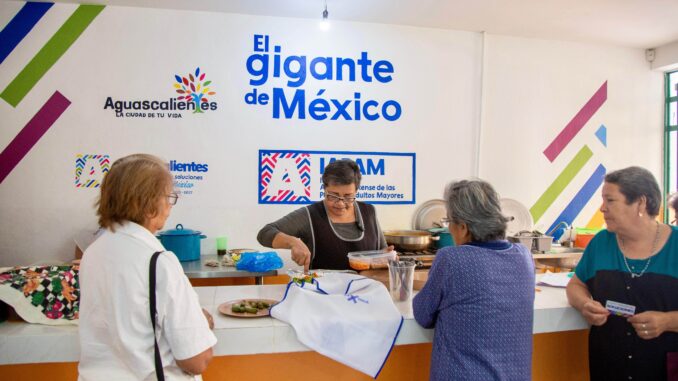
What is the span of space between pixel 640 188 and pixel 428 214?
2897 mm

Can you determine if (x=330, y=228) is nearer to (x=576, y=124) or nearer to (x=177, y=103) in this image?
(x=177, y=103)

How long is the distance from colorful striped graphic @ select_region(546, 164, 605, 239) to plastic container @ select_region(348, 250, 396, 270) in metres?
3.29

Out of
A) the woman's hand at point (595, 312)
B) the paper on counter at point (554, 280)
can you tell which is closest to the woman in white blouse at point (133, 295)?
the woman's hand at point (595, 312)

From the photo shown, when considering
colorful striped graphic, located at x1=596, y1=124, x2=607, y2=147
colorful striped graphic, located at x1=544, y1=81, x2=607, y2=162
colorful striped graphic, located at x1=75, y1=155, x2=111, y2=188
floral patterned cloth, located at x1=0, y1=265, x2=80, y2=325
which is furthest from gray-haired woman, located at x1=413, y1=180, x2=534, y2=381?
colorful striped graphic, located at x1=596, y1=124, x2=607, y2=147

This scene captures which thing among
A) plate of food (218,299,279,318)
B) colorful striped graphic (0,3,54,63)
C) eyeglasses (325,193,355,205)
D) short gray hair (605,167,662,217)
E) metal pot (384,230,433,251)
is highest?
colorful striped graphic (0,3,54,63)

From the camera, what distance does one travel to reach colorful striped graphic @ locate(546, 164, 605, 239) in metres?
5.26

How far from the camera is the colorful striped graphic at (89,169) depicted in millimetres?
4172

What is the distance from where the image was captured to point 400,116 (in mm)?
4773

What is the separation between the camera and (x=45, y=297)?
5.61 feet

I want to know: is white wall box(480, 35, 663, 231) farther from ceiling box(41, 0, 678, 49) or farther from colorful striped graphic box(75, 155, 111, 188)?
colorful striped graphic box(75, 155, 111, 188)

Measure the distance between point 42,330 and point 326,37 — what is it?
3.56 meters

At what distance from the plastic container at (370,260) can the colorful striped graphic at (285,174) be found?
2.04 metres

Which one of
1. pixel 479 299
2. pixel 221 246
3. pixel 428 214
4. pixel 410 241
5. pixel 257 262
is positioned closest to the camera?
pixel 479 299

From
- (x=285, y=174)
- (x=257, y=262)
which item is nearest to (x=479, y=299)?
(x=257, y=262)
